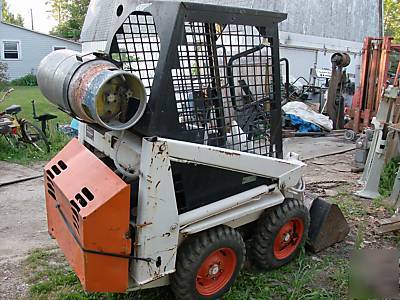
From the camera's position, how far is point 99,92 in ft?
7.59

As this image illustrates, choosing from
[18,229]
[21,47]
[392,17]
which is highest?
[392,17]

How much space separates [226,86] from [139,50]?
2.37 feet

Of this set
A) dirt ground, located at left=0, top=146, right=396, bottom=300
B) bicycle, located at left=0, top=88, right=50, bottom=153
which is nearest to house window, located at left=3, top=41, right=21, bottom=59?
bicycle, located at left=0, top=88, right=50, bottom=153

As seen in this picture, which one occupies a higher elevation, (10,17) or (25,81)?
(10,17)

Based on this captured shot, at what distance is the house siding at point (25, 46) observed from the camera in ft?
77.8

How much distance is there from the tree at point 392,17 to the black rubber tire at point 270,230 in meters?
31.6

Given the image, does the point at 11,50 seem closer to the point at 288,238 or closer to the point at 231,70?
the point at 231,70

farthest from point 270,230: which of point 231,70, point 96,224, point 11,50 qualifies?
point 11,50

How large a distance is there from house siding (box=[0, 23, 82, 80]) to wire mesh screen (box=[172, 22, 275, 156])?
2189 cm

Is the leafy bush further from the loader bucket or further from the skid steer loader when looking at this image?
the loader bucket

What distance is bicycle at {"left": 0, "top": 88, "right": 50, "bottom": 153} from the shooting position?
7348mm

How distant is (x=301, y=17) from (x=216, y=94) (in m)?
13.8

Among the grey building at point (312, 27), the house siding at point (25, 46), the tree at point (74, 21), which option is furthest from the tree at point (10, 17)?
the grey building at point (312, 27)

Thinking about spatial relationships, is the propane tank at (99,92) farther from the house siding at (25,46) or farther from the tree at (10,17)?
the tree at (10,17)
